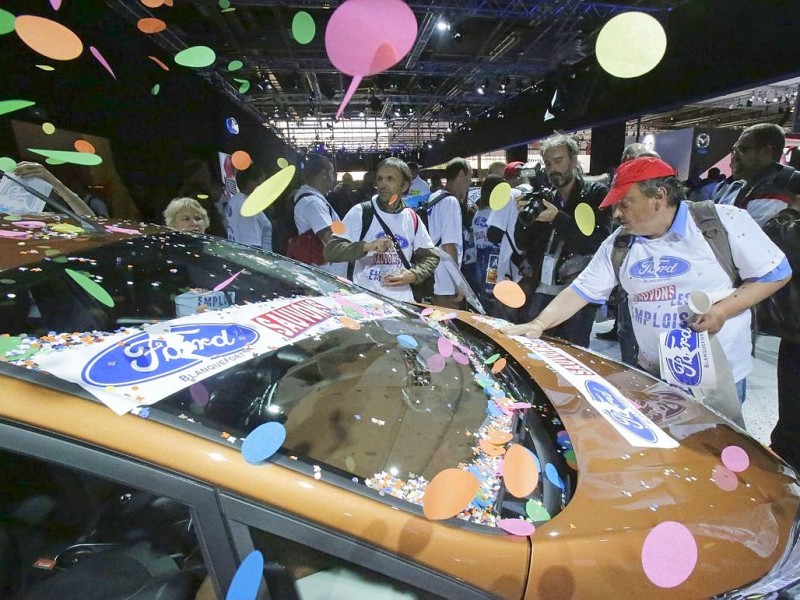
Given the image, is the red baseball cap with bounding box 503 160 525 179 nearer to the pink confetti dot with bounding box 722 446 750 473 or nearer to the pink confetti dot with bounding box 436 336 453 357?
the pink confetti dot with bounding box 436 336 453 357

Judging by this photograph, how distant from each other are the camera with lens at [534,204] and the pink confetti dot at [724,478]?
1907 mm

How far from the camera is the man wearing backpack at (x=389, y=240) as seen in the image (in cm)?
252

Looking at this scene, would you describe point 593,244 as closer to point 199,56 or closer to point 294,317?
point 294,317

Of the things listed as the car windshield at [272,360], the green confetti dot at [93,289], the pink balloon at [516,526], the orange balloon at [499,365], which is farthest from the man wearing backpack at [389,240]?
the pink balloon at [516,526]

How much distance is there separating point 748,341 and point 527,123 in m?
10.6

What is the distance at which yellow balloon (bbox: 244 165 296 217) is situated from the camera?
4.36 ft

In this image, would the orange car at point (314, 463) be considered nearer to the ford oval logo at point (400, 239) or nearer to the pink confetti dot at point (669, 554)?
the pink confetti dot at point (669, 554)

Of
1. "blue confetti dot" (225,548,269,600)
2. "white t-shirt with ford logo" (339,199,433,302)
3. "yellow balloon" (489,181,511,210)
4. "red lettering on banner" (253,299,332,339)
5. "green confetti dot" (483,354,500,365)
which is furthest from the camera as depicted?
"yellow balloon" (489,181,511,210)

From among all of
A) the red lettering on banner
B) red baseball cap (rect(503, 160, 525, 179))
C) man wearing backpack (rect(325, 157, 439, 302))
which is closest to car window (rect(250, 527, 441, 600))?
the red lettering on banner

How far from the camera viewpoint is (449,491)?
2.83 ft

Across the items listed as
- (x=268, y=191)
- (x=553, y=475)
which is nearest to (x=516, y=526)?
(x=553, y=475)

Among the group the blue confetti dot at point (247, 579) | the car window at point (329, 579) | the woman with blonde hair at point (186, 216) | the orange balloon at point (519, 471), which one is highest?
the woman with blonde hair at point (186, 216)

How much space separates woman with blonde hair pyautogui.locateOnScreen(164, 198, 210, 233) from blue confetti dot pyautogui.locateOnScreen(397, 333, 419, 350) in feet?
5.74

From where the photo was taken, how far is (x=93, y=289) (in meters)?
1.23
